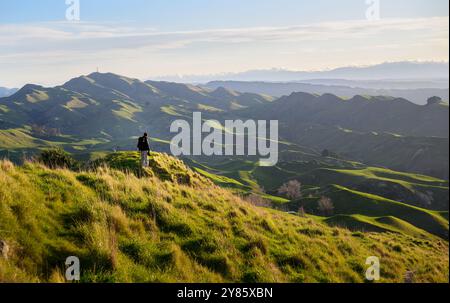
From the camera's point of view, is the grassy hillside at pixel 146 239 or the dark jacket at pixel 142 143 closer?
the grassy hillside at pixel 146 239

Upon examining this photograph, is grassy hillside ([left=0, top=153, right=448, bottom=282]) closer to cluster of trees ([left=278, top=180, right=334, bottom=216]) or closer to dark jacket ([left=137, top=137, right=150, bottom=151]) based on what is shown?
dark jacket ([left=137, top=137, right=150, bottom=151])

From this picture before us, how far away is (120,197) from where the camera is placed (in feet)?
49.4

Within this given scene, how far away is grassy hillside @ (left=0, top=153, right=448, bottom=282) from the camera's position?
33.7 feet

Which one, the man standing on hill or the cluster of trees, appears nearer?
the man standing on hill

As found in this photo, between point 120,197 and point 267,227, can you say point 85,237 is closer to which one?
point 120,197

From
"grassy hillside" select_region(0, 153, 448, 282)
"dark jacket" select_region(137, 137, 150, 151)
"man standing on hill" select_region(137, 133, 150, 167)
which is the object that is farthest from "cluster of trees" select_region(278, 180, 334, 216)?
"grassy hillside" select_region(0, 153, 448, 282)

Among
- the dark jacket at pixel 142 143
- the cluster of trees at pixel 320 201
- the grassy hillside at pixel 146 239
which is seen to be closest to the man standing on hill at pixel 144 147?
the dark jacket at pixel 142 143

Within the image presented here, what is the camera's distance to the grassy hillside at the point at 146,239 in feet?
33.7

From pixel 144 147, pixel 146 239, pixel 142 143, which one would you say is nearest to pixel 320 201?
pixel 144 147

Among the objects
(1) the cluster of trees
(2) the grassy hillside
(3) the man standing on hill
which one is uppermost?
(3) the man standing on hill

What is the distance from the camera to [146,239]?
Answer: 12.5 metres

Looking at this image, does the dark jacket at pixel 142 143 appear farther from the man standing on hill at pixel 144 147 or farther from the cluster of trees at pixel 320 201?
the cluster of trees at pixel 320 201

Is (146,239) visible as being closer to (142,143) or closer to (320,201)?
(142,143)
